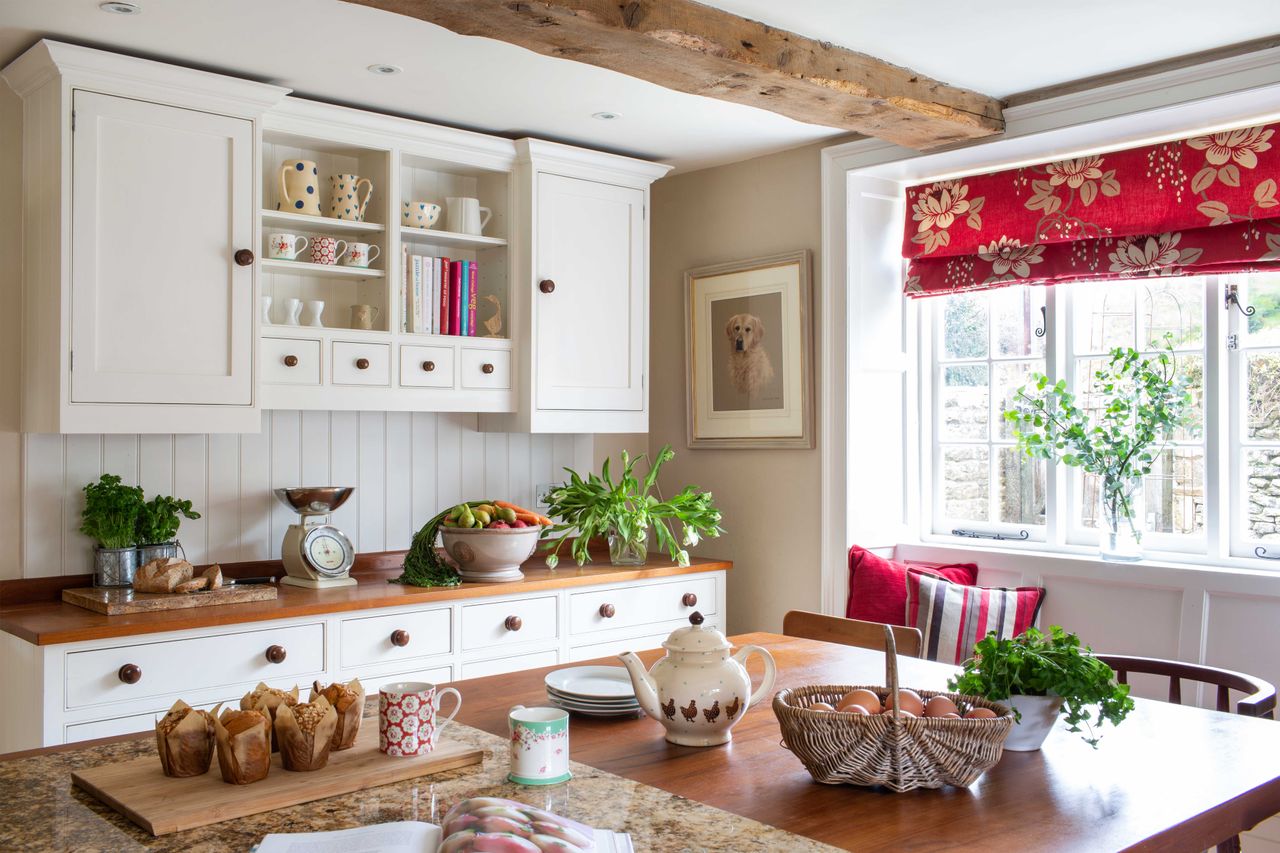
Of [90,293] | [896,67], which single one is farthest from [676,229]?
[90,293]

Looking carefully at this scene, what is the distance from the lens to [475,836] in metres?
1.13

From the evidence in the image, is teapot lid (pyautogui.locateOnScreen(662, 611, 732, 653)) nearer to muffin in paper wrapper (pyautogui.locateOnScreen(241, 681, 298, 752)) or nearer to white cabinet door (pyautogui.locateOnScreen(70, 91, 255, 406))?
muffin in paper wrapper (pyautogui.locateOnScreen(241, 681, 298, 752))

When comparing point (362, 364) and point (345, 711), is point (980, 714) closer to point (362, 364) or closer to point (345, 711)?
point (345, 711)

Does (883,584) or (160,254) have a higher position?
(160,254)

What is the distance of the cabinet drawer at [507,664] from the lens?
11.2 ft

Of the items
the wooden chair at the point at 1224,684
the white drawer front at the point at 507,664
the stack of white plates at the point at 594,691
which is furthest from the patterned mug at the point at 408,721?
the white drawer front at the point at 507,664

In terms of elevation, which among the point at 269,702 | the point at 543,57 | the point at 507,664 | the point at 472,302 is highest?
the point at 543,57

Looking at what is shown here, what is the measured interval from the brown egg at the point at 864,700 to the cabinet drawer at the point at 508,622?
76.0 inches

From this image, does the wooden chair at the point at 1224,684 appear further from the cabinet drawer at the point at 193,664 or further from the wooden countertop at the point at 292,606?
the cabinet drawer at the point at 193,664

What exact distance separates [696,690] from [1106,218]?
2.47 metres

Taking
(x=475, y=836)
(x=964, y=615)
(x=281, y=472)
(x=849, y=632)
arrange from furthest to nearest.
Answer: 1. (x=281, y=472)
2. (x=964, y=615)
3. (x=849, y=632)
4. (x=475, y=836)

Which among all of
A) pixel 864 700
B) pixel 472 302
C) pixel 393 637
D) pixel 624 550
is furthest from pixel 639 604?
pixel 864 700

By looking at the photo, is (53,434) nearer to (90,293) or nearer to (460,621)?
(90,293)

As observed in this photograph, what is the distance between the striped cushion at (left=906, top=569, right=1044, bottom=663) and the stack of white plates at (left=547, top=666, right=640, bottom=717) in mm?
1698
